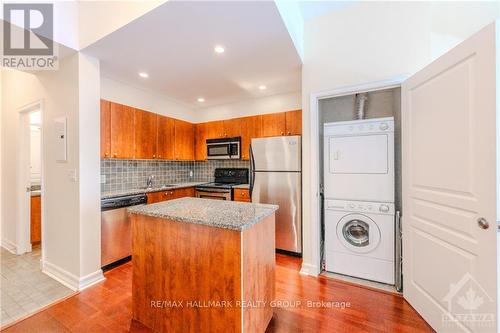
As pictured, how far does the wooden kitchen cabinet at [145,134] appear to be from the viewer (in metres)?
3.25

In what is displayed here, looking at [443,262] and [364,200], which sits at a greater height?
[364,200]

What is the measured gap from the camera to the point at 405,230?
6.56 feet

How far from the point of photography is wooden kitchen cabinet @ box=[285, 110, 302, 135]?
135 inches

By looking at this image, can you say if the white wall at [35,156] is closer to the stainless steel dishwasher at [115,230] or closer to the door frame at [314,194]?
the stainless steel dishwasher at [115,230]

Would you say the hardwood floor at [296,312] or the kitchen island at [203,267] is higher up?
the kitchen island at [203,267]

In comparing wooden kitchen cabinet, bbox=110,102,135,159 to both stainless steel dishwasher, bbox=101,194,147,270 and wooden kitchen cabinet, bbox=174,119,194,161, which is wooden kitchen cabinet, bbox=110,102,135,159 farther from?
wooden kitchen cabinet, bbox=174,119,194,161

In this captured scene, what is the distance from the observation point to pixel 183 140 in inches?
163

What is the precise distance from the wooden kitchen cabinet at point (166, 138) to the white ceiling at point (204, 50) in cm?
55

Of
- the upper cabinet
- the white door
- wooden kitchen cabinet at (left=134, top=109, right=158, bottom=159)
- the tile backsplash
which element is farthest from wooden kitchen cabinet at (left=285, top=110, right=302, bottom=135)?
wooden kitchen cabinet at (left=134, top=109, right=158, bottom=159)

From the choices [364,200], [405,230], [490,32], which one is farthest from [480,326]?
[490,32]

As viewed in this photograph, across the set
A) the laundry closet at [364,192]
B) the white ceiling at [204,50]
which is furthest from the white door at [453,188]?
the white ceiling at [204,50]

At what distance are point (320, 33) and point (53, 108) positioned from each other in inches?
129

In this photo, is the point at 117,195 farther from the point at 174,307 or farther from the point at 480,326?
the point at 480,326

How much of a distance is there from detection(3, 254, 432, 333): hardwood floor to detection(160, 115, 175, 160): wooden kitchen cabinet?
2.07 meters
